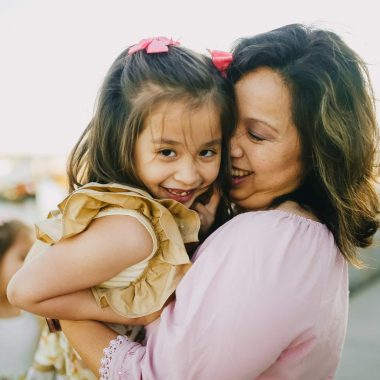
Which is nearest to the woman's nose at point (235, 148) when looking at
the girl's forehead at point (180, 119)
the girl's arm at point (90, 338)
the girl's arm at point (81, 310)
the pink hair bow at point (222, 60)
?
the girl's forehead at point (180, 119)

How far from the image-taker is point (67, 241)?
4.67ft

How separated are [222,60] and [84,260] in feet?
2.59

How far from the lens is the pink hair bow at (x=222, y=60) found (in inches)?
66.6

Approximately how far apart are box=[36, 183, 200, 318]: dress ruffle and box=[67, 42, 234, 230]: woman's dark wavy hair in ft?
0.75

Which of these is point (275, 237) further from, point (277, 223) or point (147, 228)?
point (147, 228)

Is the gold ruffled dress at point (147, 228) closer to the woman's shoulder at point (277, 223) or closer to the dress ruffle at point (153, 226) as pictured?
the dress ruffle at point (153, 226)

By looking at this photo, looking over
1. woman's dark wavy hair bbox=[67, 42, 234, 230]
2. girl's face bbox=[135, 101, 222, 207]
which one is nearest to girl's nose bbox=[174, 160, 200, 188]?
girl's face bbox=[135, 101, 222, 207]

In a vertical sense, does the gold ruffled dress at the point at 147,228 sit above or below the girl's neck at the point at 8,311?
above

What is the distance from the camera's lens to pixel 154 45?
66.9 inches

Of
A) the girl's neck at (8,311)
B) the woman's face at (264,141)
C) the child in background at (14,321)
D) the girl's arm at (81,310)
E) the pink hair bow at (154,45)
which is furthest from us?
the girl's neck at (8,311)

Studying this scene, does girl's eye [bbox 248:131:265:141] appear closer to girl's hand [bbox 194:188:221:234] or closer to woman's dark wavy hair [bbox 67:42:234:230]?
woman's dark wavy hair [bbox 67:42:234:230]

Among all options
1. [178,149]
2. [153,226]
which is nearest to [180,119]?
[178,149]

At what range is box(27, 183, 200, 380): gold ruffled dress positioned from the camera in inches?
56.2

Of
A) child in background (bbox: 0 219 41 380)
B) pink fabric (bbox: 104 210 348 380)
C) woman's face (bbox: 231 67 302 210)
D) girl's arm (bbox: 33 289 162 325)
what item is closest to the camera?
pink fabric (bbox: 104 210 348 380)
